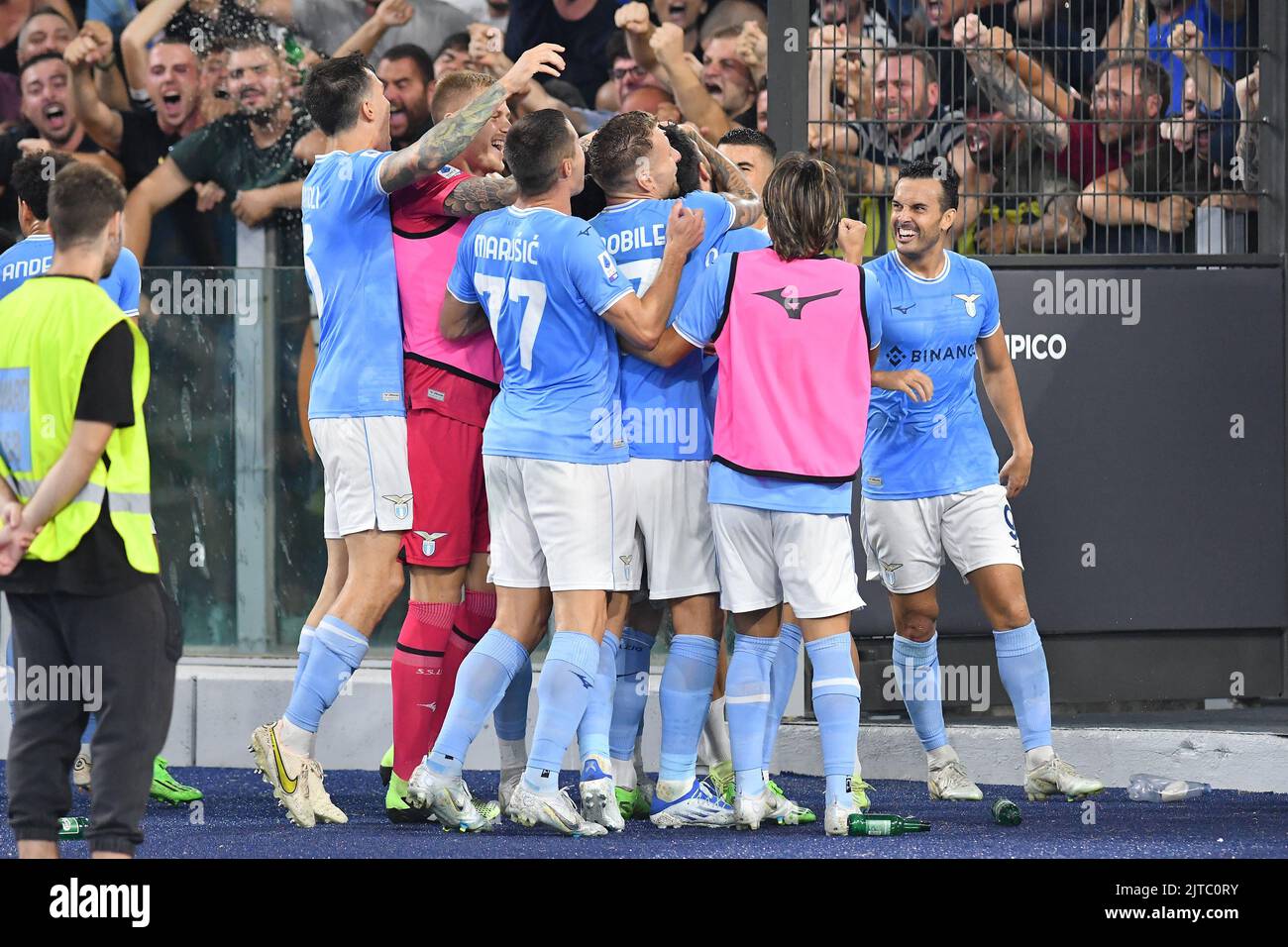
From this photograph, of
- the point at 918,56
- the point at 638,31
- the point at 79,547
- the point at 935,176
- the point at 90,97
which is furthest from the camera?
the point at 90,97

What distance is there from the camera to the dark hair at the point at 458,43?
403 inches

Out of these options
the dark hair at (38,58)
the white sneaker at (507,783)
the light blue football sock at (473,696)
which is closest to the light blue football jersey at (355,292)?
the light blue football sock at (473,696)

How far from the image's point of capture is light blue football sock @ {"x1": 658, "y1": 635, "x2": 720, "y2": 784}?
5719 mm

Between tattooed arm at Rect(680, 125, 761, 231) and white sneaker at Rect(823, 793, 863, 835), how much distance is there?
6.31ft

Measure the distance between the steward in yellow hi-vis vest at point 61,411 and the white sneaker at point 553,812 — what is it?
5.23 ft

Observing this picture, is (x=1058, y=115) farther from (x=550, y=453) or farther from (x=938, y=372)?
(x=550, y=453)

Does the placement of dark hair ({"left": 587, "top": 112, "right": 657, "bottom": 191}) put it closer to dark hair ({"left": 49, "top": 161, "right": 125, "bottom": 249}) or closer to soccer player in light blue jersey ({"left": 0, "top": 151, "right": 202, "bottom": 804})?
soccer player in light blue jersey ({"left": 0, "top": 151, "right": 202, "bottom": 804})

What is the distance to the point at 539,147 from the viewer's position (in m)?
5.52

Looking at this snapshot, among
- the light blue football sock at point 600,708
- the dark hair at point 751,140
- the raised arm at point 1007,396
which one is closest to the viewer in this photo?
the light blue football sock at point 600,708

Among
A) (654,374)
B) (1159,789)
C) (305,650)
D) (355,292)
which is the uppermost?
(355,292)

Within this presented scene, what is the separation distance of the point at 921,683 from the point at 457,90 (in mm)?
2648

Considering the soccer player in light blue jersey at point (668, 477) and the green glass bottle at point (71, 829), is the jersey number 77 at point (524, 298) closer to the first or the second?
the soccer player in light blue jersey at point (668, 477)

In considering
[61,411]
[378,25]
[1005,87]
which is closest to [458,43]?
[378,25]

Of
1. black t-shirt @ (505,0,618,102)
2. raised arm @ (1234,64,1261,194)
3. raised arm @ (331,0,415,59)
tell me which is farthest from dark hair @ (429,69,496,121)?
raised arm @ (331,0,415,59)
